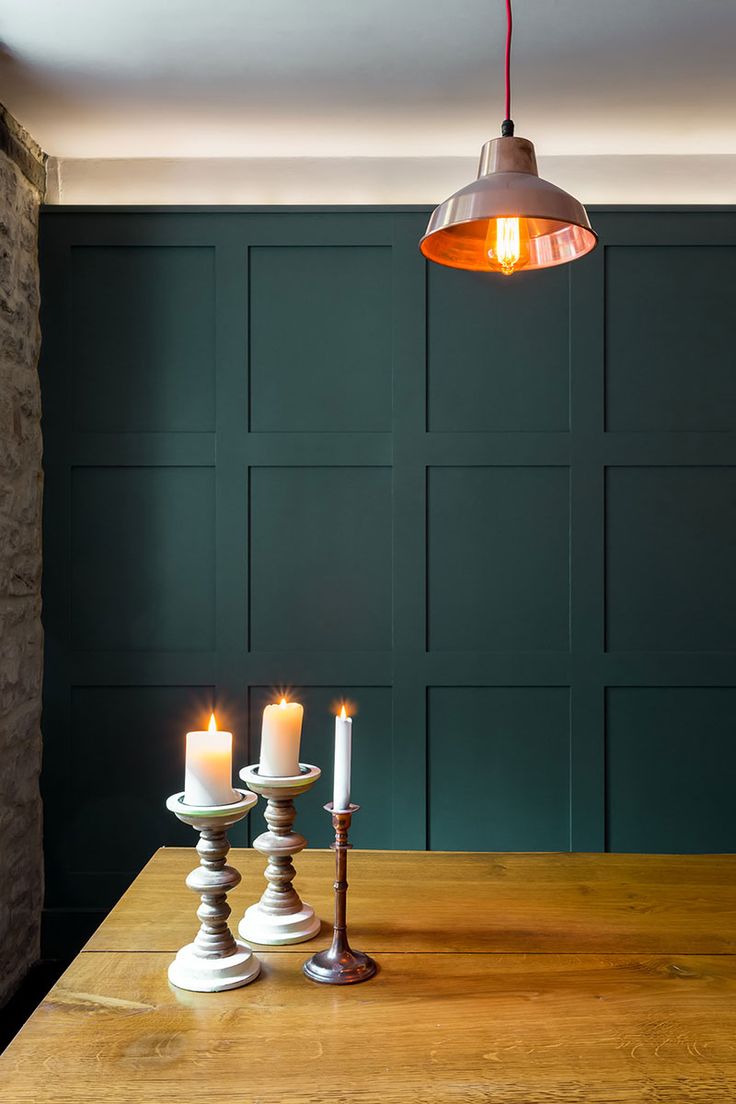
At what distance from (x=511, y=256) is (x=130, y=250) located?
184cm

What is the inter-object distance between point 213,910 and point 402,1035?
12.7 inches

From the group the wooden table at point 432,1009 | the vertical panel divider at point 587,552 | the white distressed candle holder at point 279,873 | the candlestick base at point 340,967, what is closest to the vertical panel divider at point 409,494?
the vertical panel divider at point 587,552

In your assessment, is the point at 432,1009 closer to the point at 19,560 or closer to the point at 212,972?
the point at 212,972

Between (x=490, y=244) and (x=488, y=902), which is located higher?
(x=490, y=244)

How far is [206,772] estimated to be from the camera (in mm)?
1296

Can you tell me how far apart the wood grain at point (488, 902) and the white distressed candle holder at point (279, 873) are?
33mm

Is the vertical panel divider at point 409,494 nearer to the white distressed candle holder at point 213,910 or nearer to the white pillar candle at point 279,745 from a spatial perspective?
the white pillar candle at point 279,745

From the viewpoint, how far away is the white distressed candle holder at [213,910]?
129 centimetres

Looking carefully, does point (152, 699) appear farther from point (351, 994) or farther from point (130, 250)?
point (351, 994)

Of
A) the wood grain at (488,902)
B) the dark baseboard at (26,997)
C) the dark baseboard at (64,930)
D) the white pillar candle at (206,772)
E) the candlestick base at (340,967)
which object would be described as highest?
the white pillar candle at (206,772)

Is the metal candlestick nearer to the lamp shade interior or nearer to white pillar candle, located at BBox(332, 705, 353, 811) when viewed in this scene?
white pillar candle, located at BBox(332, 705, 353, 811)

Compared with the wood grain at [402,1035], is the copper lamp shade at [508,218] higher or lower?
higher

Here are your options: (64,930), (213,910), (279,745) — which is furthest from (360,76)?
(64,930)

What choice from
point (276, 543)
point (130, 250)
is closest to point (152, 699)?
point (276, 543)
